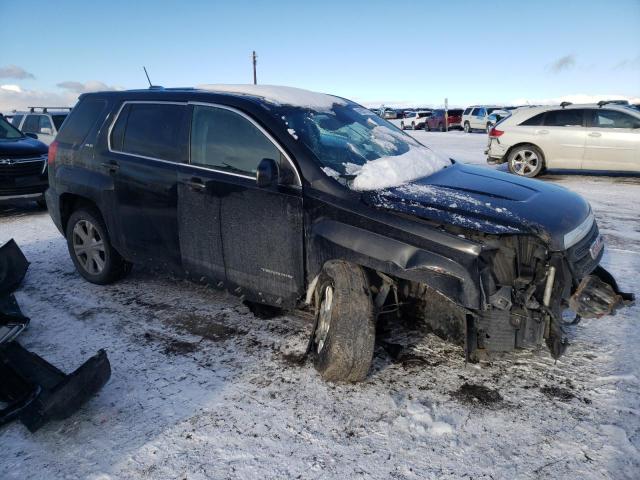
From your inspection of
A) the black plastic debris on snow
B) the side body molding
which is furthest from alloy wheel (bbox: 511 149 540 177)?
the black plastic debris on snow

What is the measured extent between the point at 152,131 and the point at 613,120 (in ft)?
33.4

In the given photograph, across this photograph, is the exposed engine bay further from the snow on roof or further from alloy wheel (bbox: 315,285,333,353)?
the snow on roof

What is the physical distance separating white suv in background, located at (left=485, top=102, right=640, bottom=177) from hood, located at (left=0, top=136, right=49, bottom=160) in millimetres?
9545

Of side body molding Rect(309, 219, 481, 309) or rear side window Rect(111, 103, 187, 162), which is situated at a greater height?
rear side window Rect(111, 103, 187, 162)

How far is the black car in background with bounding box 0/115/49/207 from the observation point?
7688mm

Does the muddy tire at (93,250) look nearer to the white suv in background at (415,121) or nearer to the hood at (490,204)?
the hood at (490,204)

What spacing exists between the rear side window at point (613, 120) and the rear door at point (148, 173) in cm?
990

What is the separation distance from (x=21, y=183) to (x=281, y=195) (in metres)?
6.67

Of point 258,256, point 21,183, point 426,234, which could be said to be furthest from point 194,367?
point 21,183

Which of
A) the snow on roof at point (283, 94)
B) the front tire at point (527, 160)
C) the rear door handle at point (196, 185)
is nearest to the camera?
the rear door handle at point (196, 185)

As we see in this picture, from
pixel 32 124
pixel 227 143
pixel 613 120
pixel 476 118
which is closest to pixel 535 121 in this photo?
pixel 613 120

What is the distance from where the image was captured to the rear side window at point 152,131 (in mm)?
3764

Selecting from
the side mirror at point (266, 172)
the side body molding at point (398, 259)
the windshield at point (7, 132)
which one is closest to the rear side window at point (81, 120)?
the side mirror at point (266, 172)

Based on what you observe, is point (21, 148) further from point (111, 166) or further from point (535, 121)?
point (535, 121)
